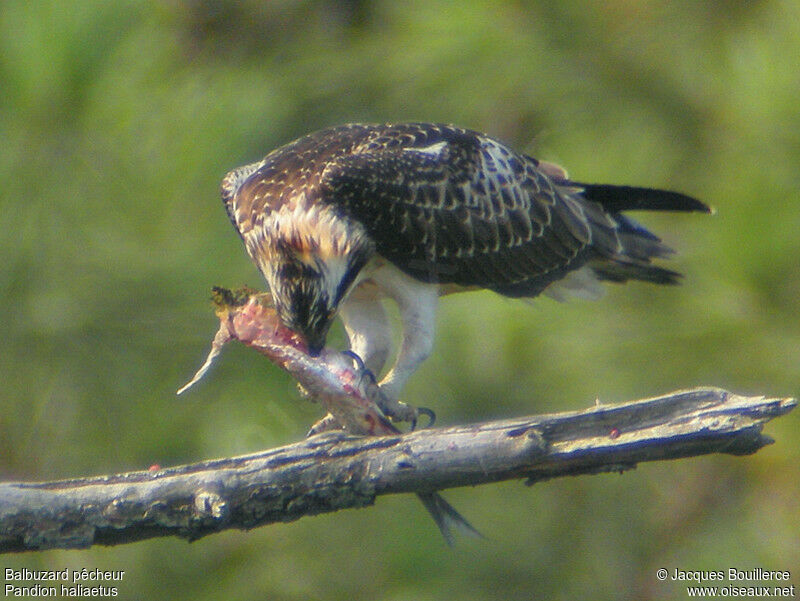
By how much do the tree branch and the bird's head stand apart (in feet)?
2.34

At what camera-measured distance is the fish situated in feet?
10.1

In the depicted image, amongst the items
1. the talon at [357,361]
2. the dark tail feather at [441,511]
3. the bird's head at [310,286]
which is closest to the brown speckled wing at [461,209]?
the bird's head at [310,286]

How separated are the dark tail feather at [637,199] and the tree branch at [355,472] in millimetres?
1672

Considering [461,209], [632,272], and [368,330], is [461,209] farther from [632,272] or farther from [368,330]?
[632,272]

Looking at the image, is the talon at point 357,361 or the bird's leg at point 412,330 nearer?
the talon at point 357,361

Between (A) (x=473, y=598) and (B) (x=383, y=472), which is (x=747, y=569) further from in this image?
(B) (x=383, y=472)

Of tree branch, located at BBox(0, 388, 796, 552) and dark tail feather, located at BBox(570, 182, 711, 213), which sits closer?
tree branch, located at BBox(0, 388, 796, 552)

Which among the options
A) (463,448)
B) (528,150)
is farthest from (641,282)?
(463,448)

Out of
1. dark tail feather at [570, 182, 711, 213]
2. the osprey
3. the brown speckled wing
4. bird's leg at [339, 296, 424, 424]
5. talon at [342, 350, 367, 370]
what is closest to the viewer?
talon at [342, 350, 367, 370]

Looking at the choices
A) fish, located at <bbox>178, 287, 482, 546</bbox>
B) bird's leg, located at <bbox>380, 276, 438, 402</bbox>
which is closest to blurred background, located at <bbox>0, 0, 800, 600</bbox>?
bird's leg, located at <bbox>380, 276, 438, 402</bbox>

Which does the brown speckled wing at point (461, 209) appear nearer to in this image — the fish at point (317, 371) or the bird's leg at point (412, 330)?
the bird's leg at point (412, 330)

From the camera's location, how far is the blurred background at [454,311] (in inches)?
164

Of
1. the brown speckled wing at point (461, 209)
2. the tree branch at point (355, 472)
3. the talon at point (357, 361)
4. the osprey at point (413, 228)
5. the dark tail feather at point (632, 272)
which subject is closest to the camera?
the tree branch at point (355, 472)

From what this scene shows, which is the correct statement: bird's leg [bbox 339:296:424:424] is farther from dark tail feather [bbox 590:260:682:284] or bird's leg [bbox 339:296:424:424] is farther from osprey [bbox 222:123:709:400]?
dark tail feather [bbox 590:260:682:284]
